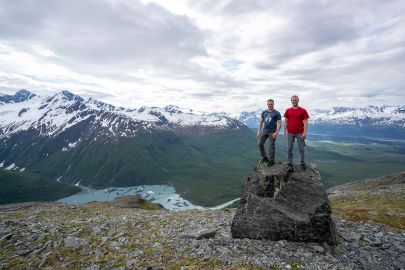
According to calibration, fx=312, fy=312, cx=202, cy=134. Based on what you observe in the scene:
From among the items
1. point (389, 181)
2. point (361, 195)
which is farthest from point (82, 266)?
point (389, 181)

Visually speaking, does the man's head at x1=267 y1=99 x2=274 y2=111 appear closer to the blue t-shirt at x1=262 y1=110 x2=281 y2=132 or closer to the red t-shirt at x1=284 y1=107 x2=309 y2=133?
the blue t-shirt at x1=262 y1=110 x2=281 y2=132

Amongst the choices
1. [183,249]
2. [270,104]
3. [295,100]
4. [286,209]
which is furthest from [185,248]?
[295,100]

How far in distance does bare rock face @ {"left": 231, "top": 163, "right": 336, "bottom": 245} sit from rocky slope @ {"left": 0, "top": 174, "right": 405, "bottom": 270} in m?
0.71

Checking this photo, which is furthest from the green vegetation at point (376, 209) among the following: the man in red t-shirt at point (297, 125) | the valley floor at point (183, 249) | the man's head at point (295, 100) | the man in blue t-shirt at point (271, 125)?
the man's head at point (295, 100)

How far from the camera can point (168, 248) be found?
21.8 meters

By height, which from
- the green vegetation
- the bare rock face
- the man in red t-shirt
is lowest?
the green vegetation

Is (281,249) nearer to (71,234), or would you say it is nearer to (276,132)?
(276,132)

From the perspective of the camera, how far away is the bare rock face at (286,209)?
20.8 metres

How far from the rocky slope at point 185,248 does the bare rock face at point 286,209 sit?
27.8 inches

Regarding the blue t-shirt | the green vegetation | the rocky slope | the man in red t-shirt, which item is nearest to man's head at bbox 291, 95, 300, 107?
the man in red t-shirt

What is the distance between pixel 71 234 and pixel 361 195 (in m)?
45.6

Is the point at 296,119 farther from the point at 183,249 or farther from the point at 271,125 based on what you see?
the point at 183,249

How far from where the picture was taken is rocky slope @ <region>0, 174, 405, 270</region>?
62.1 ft

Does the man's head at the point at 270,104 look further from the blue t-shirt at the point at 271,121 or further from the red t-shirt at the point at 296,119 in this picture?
the red t-shirt at the point at 296,119
